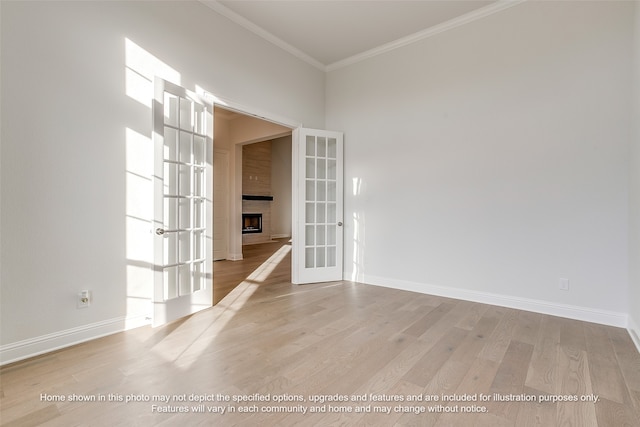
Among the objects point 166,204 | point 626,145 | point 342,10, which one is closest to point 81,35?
point 166,204

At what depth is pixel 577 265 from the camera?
3023 mm

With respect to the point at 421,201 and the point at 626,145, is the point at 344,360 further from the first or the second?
the point at 626,145

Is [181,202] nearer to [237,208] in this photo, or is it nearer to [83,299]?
[83,299]

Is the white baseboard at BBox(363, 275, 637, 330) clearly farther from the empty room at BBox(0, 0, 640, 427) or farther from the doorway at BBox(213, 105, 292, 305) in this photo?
the doorway at BBox(213, 105, 292, 305)

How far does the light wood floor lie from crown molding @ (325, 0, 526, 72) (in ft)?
11.2

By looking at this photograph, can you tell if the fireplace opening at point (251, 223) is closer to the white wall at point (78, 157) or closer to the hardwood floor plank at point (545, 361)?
the white wall at point (78, 157)

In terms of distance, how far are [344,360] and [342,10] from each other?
145 inches

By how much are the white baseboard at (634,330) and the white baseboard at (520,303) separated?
0.39ft

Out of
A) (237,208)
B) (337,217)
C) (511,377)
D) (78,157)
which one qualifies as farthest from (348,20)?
(237,208)

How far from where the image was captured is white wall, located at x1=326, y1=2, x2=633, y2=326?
2.90 metres

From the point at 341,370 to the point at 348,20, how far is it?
12.6 ft

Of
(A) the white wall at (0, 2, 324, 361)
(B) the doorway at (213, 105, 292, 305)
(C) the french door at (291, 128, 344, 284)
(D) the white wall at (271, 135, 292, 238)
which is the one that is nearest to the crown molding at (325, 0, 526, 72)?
(C) the french door at (291, 128, 344, 284)

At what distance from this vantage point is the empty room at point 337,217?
6.21 ft

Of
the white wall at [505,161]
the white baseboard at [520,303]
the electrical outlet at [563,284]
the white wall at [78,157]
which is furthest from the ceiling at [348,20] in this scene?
the white baseboard at [520,303]
